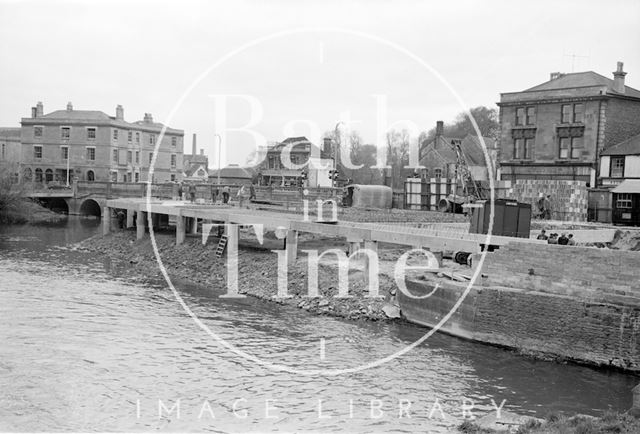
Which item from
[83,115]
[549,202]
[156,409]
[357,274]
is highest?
[83,115]

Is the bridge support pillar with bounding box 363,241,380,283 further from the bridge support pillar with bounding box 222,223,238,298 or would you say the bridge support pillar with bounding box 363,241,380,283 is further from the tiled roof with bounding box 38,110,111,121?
the tiled roof with bounding box 38,110,111,121

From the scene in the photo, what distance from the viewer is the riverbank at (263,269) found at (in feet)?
85.9

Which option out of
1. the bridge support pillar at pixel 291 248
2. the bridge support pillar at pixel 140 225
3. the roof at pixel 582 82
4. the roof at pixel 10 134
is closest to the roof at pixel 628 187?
the roof at pixel 582 82

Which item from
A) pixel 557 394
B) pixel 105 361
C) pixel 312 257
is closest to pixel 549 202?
pixel 312 257

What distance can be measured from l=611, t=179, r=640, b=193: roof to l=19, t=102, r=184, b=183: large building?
6237 cm

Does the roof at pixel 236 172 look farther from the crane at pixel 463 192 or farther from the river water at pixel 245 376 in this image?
the river water at pixel 245 376

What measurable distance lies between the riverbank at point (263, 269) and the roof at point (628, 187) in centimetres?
1676

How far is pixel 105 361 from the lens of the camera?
Answer: 779 inches

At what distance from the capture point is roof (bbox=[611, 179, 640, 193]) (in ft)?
135

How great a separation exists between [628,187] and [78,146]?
66.7m

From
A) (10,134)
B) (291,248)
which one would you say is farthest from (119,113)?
(291,248)

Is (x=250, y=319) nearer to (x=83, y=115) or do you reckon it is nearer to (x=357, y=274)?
(x=357, y=274)

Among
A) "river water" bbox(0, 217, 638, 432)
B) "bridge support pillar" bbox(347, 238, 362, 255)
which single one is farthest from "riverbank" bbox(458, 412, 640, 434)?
"bridge support pillar" bbox(347, 238, 362, 255)

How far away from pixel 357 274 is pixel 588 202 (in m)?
22.0
